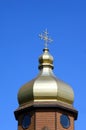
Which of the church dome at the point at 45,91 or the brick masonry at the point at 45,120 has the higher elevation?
the church dome at the point at 45,91

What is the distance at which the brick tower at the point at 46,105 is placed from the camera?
129ft

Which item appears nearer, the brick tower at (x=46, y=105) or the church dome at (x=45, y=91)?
the brick tower at (x=46, y=105)

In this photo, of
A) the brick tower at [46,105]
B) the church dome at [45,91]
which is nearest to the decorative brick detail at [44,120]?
the brick tower at [46,105]

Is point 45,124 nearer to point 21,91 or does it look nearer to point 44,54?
point 21,91

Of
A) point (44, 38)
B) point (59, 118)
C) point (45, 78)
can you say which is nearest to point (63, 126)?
point (59, 118)

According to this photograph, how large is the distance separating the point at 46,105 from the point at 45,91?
3.13 ft

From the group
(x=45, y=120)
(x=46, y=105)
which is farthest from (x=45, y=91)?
(x=45, y=120)

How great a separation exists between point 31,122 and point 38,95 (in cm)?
170

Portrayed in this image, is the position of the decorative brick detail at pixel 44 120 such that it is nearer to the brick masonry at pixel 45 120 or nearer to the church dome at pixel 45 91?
the brick masonry at pixel 45 120

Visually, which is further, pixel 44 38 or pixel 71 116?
pixel 44 38

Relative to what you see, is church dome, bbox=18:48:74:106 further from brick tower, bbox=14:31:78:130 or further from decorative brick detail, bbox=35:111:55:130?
decorative brick detail, bbox=35:111:55:130

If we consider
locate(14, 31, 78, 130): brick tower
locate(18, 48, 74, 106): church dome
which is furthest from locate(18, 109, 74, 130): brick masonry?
locate(18, 48, 74, 106): church dome

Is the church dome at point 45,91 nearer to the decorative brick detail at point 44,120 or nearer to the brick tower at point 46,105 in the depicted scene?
the brick tower at point 46,105

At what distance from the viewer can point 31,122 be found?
39688mm
